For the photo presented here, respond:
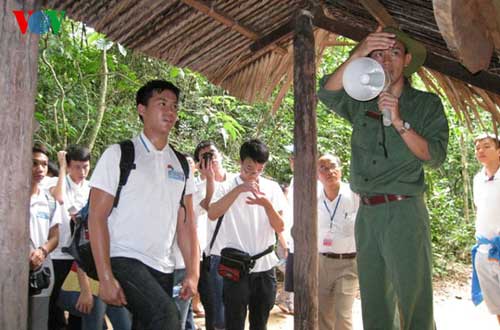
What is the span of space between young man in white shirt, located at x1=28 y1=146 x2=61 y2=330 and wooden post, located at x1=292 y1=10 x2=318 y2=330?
6.41 ft

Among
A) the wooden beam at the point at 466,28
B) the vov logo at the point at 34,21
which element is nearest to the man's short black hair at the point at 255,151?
the vov logo at the point at 34,21

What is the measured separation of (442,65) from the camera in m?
3.50

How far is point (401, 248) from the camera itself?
112 inches

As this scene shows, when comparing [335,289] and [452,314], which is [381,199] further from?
[452,314]

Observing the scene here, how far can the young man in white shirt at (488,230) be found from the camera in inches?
204

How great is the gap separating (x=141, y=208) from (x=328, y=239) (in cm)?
224

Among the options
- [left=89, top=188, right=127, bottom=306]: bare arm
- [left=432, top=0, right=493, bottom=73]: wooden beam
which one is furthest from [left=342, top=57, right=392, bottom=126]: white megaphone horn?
[left=89, top=188, right=127, bottom=306]: bare arm

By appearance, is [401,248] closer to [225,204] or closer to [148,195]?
[148,195]

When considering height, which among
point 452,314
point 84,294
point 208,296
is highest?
point 84,294

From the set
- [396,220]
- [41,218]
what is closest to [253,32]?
[396,220]

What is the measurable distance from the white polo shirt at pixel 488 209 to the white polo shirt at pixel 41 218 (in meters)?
4.16

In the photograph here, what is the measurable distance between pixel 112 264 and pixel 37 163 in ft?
6.07

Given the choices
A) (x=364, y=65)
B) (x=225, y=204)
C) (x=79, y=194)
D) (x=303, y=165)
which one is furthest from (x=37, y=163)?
(x=364, y=65)

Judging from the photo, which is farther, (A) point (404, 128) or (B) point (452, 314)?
(B) point (452, 314)
